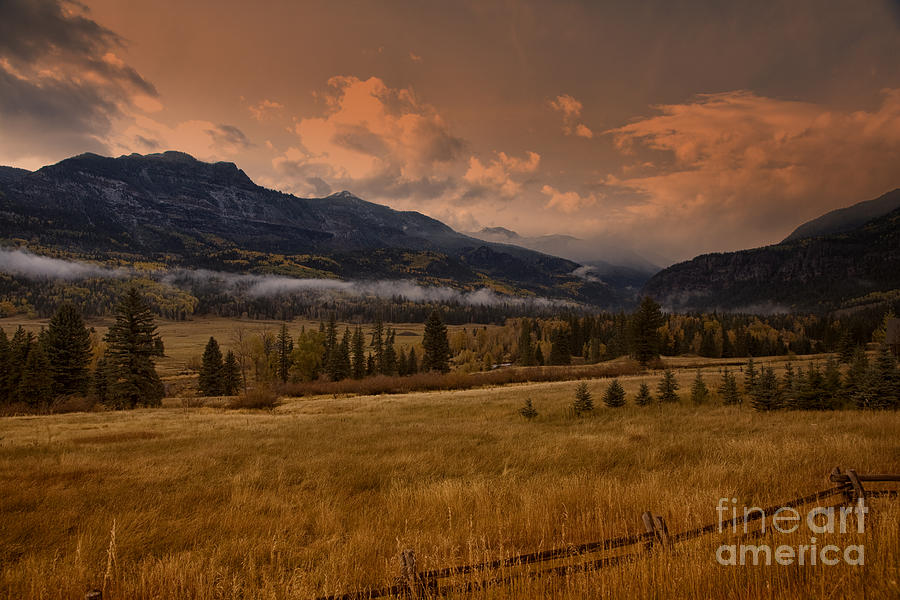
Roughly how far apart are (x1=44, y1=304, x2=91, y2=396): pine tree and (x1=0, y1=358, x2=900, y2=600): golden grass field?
4136cm

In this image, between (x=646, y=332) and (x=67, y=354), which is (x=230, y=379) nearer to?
(x=67, y=354)

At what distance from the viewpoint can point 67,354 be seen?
4822 cm

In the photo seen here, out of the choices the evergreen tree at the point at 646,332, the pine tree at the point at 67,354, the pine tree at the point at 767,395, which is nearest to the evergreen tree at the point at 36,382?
the pine tree at the point at 67,354

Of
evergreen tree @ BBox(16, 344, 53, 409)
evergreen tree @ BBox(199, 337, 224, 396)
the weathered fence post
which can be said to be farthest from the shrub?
the weathered fence post

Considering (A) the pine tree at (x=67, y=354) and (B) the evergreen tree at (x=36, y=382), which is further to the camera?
(A) the pine tree at (x=67, y=354)

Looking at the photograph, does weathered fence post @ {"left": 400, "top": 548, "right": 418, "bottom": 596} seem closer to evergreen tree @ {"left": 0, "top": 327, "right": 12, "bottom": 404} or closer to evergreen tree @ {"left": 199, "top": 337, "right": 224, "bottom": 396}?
evergreen tree @ {"left": 0, "top": 327, "right": 12, "bottom": 404}

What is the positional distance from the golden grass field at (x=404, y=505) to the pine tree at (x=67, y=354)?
136 ft

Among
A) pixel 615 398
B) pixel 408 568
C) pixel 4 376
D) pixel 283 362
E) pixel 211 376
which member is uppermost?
pixel 408 568

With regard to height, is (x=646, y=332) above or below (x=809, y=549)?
above

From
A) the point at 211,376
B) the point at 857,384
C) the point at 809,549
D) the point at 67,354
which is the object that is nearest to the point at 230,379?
the point at 211,376

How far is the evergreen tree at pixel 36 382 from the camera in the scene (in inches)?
1705

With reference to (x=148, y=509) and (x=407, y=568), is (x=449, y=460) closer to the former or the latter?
(x=148, y=509)

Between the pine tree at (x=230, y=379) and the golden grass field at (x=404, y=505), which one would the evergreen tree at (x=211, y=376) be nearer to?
the pine tree at (x=230, y=379)

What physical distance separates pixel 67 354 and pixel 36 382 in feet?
16.7
